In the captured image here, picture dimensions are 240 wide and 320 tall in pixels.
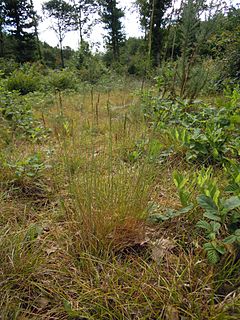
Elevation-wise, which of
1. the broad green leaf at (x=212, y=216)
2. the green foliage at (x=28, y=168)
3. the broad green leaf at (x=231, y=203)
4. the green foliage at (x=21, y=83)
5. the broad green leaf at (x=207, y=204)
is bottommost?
the green foliage at (x=28, y=168)

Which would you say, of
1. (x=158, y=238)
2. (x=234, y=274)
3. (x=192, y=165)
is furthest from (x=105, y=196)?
(x=192, y=165)

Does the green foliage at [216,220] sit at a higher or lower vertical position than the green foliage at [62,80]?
lower

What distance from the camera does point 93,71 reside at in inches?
47.1

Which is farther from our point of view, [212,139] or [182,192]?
[212,139]

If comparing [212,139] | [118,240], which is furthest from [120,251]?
[212,139]

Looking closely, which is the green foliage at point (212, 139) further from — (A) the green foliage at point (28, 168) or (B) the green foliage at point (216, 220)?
(A) the green foliage at point (28, 168)

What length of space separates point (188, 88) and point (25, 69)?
645cm

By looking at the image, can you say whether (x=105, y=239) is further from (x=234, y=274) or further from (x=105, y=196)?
(x=234, y=274)

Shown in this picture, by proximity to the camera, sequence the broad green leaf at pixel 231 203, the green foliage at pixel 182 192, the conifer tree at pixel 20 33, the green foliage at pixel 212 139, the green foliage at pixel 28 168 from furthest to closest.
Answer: the conifer tree at pixel 20 33, the green foliage at pixel 212 139, the green foliage at pixel 28 168, the green foliage at pixel 182 192, the broad green leaf at pixel 231 203

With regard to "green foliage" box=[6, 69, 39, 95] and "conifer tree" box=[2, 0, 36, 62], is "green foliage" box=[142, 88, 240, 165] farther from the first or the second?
"conifer tree" box=[2, 0, 36, 62]

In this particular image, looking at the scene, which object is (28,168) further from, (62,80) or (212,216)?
(62,80)

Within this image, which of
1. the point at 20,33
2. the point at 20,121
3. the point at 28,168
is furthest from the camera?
the point at 20,33

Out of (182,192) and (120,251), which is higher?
(182,192)

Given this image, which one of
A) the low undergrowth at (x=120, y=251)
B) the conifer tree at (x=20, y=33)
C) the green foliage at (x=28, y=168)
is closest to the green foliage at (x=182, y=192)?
the low undergrowth at (x=120, y=251)
